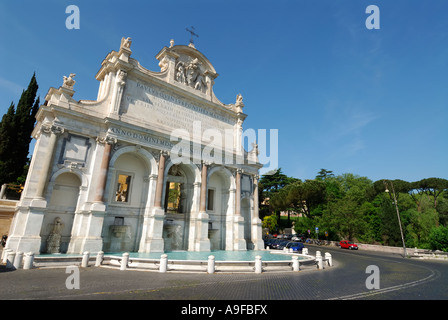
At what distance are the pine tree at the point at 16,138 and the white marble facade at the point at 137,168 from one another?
17.1 m

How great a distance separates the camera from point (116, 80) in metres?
21.9

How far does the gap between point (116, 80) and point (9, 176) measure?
22.6 meters

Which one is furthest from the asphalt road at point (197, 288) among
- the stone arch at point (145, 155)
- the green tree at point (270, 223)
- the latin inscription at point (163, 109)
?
the green tree at point (270, 223)

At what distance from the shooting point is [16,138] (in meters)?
33.1

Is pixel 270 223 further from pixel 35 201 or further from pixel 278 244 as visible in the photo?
pixel 35 201

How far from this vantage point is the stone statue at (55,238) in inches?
664

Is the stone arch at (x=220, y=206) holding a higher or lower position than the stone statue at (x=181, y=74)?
lower

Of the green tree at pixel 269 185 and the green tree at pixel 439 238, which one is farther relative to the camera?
the green tree at pixel 269 185

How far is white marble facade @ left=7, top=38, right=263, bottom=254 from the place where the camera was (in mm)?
17562

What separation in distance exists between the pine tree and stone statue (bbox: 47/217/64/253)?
21.2 metres

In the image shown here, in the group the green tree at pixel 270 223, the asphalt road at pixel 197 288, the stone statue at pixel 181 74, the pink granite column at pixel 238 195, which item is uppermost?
the stone statue at pixel 181 74

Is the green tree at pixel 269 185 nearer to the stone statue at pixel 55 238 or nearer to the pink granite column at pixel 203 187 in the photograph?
the pink granite column at pixel 203 187

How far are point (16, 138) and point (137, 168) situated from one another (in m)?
23.2
